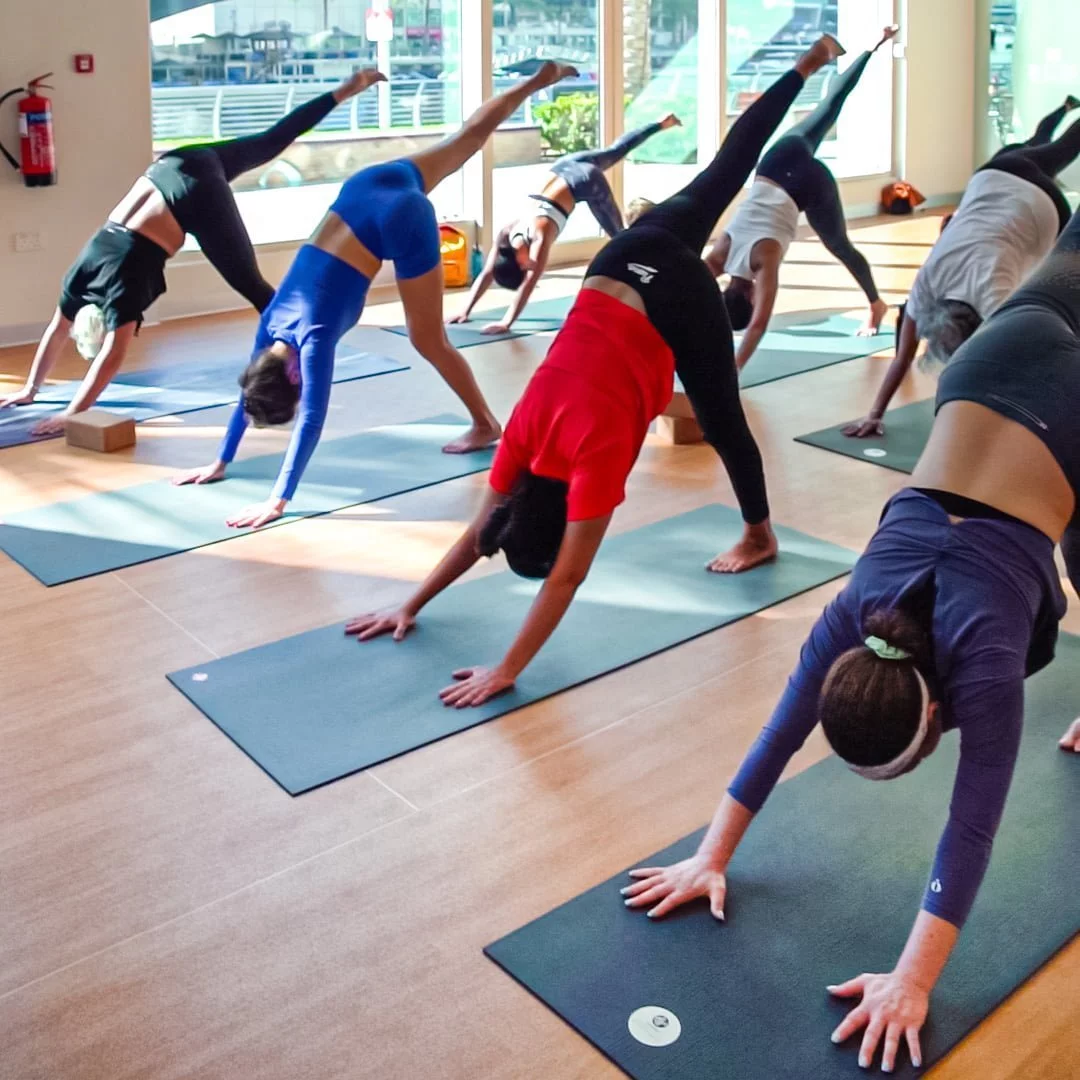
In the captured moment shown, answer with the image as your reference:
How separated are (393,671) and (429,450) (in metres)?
1.74

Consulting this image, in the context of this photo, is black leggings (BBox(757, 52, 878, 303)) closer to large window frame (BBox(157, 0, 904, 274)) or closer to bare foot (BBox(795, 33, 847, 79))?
bare foot (BBox(795, 33, 847, 79))

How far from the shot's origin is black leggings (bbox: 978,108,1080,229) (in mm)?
4020

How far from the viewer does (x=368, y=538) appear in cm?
381

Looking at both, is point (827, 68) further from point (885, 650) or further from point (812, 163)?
point (885, 650)

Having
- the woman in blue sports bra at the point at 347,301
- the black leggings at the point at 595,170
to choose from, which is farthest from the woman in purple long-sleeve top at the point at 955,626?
the black leggings at the point at 595,170

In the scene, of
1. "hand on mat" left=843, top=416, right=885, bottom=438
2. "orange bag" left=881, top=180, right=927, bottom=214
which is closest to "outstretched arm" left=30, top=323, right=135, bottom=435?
"hand on mat" left=843, top=416, right=885, bottom=438

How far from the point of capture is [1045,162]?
163 inches

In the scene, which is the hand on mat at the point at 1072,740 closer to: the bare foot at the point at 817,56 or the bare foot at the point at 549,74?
the bare foot at the point at 817,56

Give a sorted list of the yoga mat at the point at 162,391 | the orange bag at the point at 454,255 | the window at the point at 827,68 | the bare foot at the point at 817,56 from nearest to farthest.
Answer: the bare foot at the point at 817,56, the yoga mat at the point at 162,391, the orange bag at the point at 454,255, the window at the point at 827,68

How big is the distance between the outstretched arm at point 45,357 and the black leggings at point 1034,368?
3963 millimetres

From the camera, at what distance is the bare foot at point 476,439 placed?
180 inches

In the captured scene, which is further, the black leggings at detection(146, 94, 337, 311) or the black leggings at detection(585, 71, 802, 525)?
the black leggings at detection(146, 94, 337, 311)

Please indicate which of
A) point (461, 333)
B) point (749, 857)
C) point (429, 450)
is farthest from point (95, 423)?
point (749, 857)

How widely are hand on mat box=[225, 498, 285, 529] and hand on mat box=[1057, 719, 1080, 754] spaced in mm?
2276
